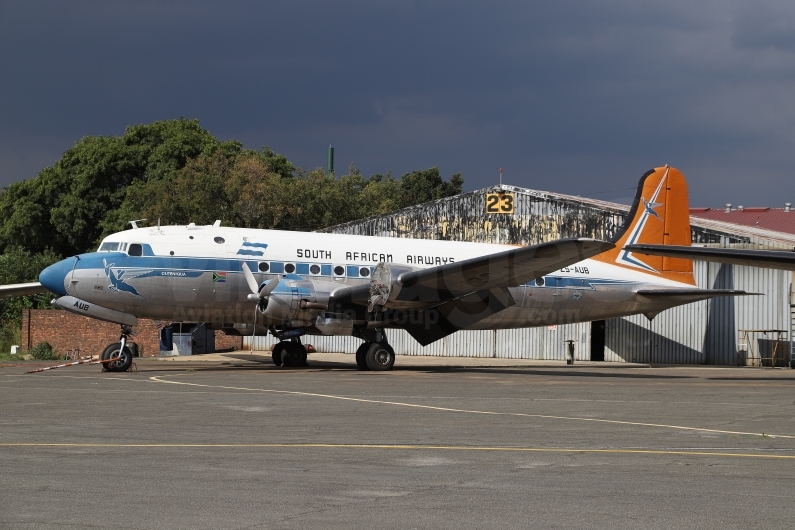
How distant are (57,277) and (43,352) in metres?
17.1

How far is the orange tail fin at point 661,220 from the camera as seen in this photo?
27.7 meters

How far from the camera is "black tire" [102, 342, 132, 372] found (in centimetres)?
2147

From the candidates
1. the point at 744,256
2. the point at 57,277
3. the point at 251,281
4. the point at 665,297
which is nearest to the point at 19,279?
the point at 57,277

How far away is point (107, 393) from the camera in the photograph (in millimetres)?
15336

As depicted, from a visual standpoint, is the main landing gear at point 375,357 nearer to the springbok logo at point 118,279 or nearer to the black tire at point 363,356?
the black tire at point 363,356

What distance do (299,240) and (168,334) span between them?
1245 centimetres

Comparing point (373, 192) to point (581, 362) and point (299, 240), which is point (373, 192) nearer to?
point (581, 362)

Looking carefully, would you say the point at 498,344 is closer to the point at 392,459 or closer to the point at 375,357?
the point at 375,357

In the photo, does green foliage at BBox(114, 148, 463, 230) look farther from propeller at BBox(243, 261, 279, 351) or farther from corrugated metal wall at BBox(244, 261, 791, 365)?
propeller at BBox(243, 261, 279, 351)

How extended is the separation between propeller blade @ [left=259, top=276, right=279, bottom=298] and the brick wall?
1642 cm

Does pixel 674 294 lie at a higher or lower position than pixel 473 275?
lower

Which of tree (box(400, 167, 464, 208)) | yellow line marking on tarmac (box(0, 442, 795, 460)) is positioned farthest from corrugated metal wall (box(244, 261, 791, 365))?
tree (box(400, 167, 464, 208))

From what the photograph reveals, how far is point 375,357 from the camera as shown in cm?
2286

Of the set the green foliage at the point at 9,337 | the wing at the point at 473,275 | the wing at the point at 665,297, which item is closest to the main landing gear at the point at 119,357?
the wing at the point at 473,275
